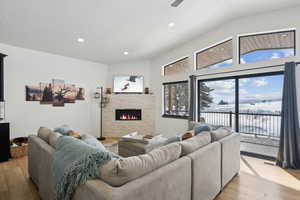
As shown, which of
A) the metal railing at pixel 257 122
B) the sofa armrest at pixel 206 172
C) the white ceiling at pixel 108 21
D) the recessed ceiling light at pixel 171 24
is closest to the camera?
the sofa armrest at pixel 206 172

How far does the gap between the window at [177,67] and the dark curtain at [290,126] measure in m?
2.67

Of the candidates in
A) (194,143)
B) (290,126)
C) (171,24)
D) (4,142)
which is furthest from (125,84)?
(290,126)

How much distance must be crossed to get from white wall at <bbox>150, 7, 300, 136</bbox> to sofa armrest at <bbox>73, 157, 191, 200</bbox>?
3.45m

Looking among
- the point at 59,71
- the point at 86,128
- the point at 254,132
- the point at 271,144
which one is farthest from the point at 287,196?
the point at 59,71

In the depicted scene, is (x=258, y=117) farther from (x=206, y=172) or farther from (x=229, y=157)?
(x=206, y=172)

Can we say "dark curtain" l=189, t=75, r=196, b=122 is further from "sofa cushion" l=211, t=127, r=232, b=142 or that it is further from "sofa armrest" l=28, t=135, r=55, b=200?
"sofa armrest" l=28, t=135, r=55, b=200

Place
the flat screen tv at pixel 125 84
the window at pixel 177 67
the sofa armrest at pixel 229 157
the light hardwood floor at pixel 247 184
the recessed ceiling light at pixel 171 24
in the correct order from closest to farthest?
1. the light hardwood floor at pixel 247 184
2. the sofa armrest at pixel 229 157
3. the recessed ceiling light at pixel 171 24
4. the window at pixel 177 67
5. the flat screen tv at pixel 125 84

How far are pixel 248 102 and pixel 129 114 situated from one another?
3.88m

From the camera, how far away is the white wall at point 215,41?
353cm

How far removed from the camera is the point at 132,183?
1.18m

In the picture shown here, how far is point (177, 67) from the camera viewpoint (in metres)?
5.70

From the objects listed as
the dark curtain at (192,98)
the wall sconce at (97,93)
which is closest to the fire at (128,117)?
the wall sconce at (97,93)

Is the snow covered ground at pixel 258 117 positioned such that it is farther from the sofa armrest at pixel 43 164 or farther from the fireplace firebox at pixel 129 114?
the sofa armrest at pixel 43 164

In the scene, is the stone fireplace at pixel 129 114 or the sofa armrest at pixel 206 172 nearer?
the sofa armrest at pixel 206 172
